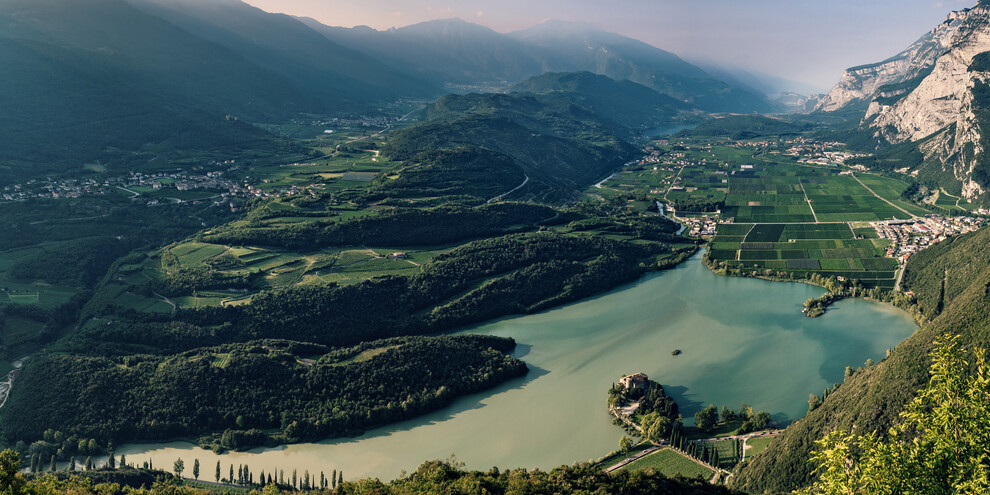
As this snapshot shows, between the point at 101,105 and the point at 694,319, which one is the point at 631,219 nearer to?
the point at 694,319

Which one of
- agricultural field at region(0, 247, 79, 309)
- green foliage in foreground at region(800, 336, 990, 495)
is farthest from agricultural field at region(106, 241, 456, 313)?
green foliage in foreground at region(800, 336, 990, 495)

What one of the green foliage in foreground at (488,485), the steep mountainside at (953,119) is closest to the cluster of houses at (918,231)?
the steep mountainside at (953,119)

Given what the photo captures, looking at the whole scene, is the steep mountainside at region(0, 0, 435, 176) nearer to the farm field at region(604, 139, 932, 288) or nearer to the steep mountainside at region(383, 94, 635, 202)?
the steep mountainside at region(383, 94, 635, 202)

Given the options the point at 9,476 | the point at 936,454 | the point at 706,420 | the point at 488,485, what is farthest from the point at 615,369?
the point at 936,454

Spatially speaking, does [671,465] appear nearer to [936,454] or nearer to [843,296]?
[936,454]

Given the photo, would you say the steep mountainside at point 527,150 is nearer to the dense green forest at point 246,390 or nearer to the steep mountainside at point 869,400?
the dense green forest at point 246,390

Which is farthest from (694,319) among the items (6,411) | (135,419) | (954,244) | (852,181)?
(852,181)
